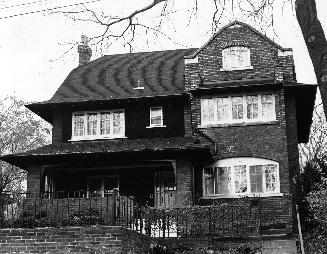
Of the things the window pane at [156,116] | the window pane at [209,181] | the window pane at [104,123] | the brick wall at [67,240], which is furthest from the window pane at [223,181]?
the brick wall at [67,240]

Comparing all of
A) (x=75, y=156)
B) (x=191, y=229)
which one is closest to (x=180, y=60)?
(x=75, y=156)

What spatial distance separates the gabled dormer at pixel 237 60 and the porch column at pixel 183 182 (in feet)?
12.3

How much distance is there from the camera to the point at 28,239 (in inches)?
499

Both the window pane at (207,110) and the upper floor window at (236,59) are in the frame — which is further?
the upper floor window at (236,59)

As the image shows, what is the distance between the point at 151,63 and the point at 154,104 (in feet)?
15.7

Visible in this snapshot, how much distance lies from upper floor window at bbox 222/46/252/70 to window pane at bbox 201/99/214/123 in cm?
176

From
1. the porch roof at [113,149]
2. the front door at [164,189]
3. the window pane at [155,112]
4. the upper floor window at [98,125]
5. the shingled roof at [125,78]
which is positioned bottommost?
the front door at [164,189]

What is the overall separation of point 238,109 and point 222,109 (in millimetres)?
702

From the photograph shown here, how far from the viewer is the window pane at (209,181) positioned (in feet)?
81.0

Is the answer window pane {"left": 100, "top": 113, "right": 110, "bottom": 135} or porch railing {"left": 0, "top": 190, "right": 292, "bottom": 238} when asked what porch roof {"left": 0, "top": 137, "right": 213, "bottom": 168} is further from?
porch railing {"left": 0, "top": 190, "right": 292, "bottom": 238}

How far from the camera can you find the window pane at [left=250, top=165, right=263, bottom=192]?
24.1 m

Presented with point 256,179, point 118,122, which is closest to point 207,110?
point 256,179

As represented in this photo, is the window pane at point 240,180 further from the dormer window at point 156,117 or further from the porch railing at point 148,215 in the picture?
the dormer window at point 156,117

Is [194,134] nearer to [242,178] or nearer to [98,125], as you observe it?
[242,178]
